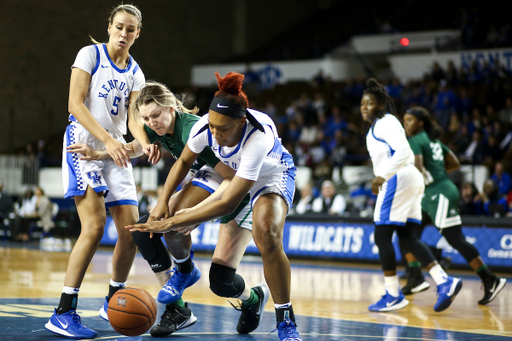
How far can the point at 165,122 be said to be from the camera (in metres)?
4.08

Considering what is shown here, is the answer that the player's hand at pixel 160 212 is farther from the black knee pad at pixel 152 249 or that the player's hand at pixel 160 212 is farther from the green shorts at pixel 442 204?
the green shorts at pixel 442 204

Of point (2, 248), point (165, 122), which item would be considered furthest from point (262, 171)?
point (2, 248)

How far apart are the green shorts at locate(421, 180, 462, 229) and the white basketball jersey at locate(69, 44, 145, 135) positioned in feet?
11.2

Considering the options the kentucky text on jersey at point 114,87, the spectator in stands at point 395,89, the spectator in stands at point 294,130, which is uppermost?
the spectator in stands at point 395,89

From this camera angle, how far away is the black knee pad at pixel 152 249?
4.02 metres

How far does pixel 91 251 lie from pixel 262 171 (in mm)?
1234

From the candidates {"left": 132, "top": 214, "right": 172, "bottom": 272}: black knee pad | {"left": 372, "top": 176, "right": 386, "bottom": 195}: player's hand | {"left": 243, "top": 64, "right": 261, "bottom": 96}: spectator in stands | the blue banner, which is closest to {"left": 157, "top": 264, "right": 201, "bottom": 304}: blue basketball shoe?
{"left": 132, "top": 214, "right": 172, "bottom": 272}: black knee pad

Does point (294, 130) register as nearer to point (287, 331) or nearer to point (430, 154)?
point (430, 154)

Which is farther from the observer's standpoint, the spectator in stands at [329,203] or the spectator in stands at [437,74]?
the spectator in stands at [437,74]


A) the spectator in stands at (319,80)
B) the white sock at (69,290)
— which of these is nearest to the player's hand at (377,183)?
the white sock at (69,290)

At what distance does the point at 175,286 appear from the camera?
160 inches

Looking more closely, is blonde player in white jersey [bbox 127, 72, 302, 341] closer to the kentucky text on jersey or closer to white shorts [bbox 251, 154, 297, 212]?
white shorts [bbox 251, 154, 297, 212]

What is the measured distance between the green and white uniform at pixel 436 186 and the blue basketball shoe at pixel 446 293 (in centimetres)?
98

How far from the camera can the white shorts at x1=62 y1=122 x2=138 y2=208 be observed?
409 cm
